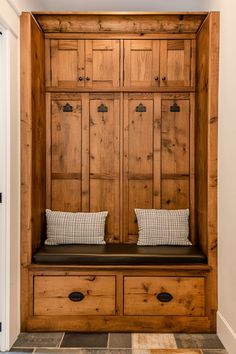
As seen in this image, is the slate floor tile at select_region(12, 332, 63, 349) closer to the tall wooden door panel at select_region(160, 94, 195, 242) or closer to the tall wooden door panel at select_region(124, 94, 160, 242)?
the tall wooden door panel at select_region(124, 94, 160, 242)

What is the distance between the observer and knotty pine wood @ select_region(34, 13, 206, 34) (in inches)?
136

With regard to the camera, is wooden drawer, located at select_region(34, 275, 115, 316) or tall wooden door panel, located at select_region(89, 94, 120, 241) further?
tall wooden door panel, located at select_region(89, 94, 120, 241)

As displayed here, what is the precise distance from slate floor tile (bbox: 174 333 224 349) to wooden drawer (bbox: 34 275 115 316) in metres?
0.55

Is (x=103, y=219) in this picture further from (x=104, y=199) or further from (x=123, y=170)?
(x=123, y=170)

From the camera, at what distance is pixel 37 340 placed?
3.01 meters

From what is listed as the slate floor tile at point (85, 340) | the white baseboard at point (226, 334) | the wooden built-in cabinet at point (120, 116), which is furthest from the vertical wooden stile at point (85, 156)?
the white baseboard at point (226, 334)

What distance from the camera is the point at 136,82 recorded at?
143 inches

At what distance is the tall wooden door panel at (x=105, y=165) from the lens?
3.69m

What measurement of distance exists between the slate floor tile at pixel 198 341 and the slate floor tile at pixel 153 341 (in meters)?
0.05

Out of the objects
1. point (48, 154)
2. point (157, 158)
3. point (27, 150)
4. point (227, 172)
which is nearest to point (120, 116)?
point (157, 158)

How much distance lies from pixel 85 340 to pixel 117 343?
24 cm

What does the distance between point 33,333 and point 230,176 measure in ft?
6.23

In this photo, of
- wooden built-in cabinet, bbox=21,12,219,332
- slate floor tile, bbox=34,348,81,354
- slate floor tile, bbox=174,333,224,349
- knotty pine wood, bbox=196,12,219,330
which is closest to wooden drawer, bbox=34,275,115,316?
slate floor tile, bbox=34,348,81,354

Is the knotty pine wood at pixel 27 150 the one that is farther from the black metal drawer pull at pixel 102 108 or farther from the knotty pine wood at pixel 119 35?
the black metal drawer pull at pixel 102 108
